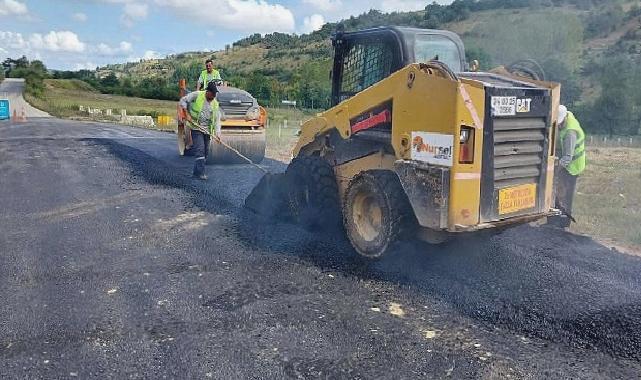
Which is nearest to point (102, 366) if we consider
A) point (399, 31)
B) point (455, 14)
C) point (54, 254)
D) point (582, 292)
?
point (54, 254)

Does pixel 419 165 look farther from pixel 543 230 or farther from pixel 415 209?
pixel 543 230

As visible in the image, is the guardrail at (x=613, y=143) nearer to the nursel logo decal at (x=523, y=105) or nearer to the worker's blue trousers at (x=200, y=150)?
the worker's blue trousers at (x=200, y=150)

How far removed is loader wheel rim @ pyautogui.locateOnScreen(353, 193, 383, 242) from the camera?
17.9 ft

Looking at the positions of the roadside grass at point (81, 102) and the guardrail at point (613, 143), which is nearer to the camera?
the guardrail at point (613, 143)

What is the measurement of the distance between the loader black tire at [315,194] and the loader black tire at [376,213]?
0.51 metres

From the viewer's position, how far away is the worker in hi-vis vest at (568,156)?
6559mm

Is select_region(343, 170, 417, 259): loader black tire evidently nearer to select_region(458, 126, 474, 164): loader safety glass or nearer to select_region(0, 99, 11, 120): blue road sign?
select_region(458, 126, 474, 164): loader safety glass

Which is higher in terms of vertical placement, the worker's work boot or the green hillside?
the green hillside

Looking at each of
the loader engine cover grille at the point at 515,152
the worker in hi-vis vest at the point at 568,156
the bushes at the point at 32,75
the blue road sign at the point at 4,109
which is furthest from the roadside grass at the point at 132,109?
the loader engine cover grille at the point at 515,152

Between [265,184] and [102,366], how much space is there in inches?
159

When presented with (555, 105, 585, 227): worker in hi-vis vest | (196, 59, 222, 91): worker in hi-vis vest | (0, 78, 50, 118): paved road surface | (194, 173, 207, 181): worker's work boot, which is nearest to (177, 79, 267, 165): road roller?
(196, 59, 222, 91): worker in hi-vis vest

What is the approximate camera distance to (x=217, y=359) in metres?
3.47

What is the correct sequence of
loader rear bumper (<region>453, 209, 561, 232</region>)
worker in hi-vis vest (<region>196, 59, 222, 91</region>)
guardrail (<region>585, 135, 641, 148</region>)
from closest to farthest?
1. loader rear bumper (<region>453, 209, 561, 232</region>)
2. worker in hi-vis vest (<region>196, 59, 222, 91</region>)
3. guardrail (<region>585, 135, 641, 148</region>)

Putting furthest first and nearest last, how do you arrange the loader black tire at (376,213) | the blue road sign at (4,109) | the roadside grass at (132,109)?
→ the blue road sign at (4,109), the roadside grass at (132,109), the loader black tire at (376,213)
